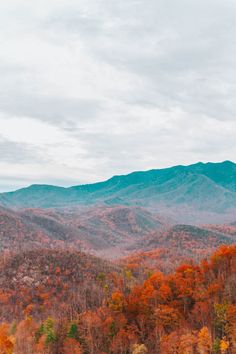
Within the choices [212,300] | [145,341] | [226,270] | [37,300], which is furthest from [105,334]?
[37,300]

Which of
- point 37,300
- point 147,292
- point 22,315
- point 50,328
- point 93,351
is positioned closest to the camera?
point 93,351

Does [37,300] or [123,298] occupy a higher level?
[123,298]

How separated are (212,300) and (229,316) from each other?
49.5 feet

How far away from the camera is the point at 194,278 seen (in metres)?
123

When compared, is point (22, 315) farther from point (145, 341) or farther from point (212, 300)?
point (212, 300)

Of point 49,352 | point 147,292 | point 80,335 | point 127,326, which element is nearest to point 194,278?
point 147,292

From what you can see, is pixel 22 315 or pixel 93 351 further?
pixel 22 315

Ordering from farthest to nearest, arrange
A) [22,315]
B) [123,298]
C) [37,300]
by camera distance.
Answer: [37,300]
[22,315]
[123,298]

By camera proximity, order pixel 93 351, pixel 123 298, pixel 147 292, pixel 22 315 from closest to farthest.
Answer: pixel 93 351 < pixel 147 292 < pixel 123 298 < pixel 22 315

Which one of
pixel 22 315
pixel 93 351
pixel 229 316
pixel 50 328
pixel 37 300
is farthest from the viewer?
pixel 37 300

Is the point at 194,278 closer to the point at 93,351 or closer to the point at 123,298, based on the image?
the point at 123,298

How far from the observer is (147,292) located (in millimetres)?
108938

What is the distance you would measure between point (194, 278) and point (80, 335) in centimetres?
5019

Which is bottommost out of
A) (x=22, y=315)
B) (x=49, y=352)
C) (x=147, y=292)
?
(x=22, y=315)
